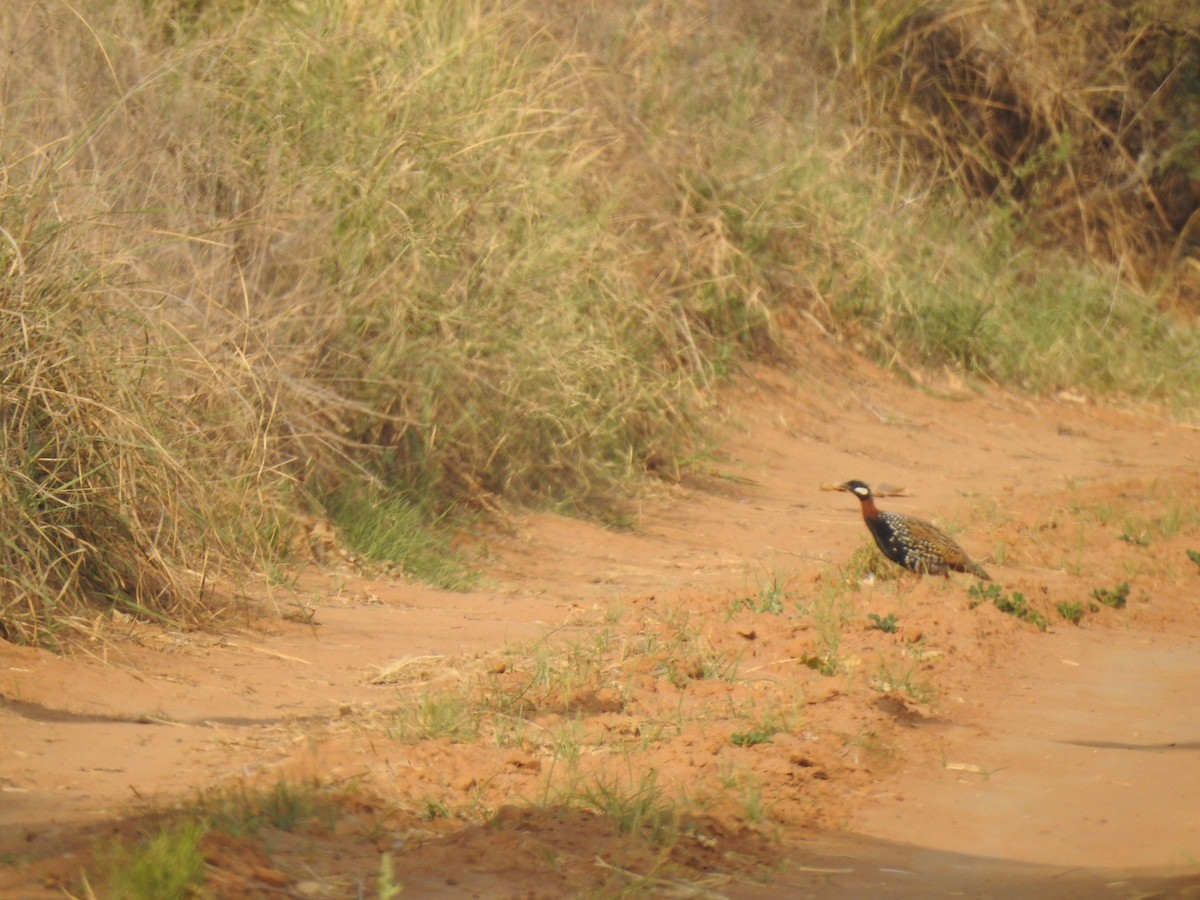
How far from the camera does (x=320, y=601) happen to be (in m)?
5.68

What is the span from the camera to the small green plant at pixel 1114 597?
6.07 metres

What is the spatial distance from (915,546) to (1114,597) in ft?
2.64

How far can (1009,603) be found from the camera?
226 inches

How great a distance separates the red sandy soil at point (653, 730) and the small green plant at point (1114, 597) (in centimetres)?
7

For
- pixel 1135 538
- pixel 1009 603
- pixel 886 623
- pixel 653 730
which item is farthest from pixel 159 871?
pixel 1135 538

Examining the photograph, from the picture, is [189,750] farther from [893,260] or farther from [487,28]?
[893,260]

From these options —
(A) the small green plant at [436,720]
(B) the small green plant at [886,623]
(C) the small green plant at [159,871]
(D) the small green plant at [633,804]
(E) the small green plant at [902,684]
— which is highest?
(E) the small green plant at [902,684]

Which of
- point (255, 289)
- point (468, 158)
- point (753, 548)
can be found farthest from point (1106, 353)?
point (255, 289)

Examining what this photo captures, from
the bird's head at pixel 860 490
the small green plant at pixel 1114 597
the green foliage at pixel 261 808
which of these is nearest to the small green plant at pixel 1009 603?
the small green plant at pixel 1114 597

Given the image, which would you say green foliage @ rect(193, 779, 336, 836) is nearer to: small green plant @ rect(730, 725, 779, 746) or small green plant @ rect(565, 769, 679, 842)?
small green plant @ rect(565, 769, 679, 842)

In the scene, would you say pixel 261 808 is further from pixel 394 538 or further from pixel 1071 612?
pixel 1071 612

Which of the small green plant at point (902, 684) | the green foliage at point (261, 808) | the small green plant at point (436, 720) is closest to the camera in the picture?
the green foliage at point (261, 808)

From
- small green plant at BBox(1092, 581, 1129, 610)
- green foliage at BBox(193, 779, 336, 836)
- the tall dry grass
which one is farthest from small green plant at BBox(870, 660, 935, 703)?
the tall dry grass

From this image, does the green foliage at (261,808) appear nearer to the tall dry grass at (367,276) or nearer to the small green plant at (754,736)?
the small green plant at (754,736)
